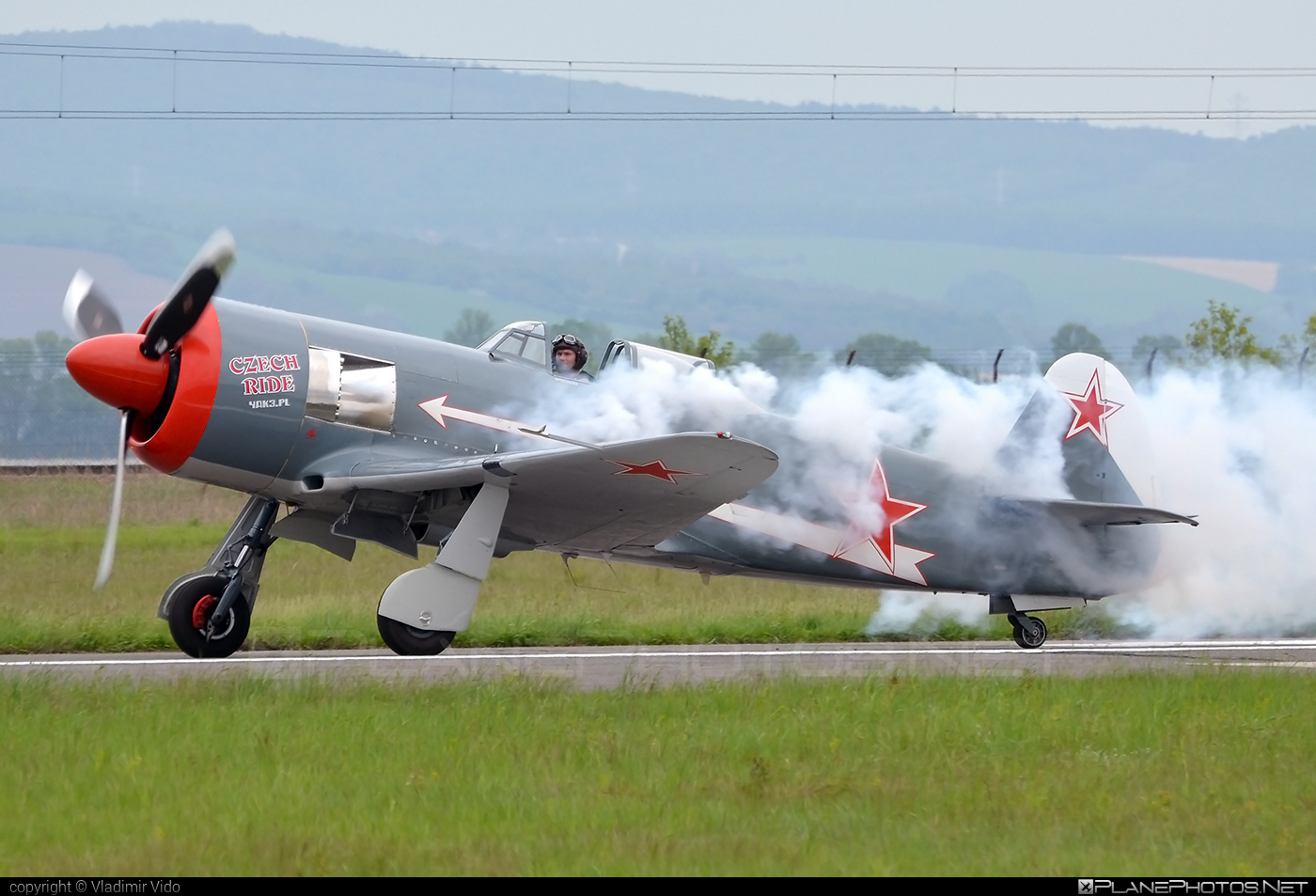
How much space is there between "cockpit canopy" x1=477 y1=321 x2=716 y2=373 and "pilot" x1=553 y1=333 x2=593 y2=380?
0.09m

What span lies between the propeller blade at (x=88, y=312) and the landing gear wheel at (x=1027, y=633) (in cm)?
821

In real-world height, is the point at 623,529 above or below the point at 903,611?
above

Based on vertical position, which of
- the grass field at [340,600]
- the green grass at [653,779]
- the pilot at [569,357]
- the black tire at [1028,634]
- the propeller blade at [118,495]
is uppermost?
the pilot at [569,357]

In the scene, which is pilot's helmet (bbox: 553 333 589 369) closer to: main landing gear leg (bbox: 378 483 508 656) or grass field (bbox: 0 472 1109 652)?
main landing gear leg (bbox: 378 483 508 656)

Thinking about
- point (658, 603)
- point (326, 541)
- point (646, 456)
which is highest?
point (646, 456)

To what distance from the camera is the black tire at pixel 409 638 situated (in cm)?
1159

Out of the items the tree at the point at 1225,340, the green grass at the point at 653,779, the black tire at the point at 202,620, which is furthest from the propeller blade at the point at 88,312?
the tree at the point at 1225,340

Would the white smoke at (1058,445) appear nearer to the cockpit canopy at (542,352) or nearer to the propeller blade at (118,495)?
the cockpit canopy at (542,352)

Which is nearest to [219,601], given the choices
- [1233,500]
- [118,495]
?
[118,495]

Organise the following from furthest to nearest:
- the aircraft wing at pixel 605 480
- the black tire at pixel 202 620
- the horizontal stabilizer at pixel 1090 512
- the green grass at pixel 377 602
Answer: the green grass at pixel 377 602
the horizontal stabilizer at pixel 1090 512
the black tire at pixel 202 620
the aircraft wing at pixel 605 480

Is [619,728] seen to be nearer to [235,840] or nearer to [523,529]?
[235,840]
